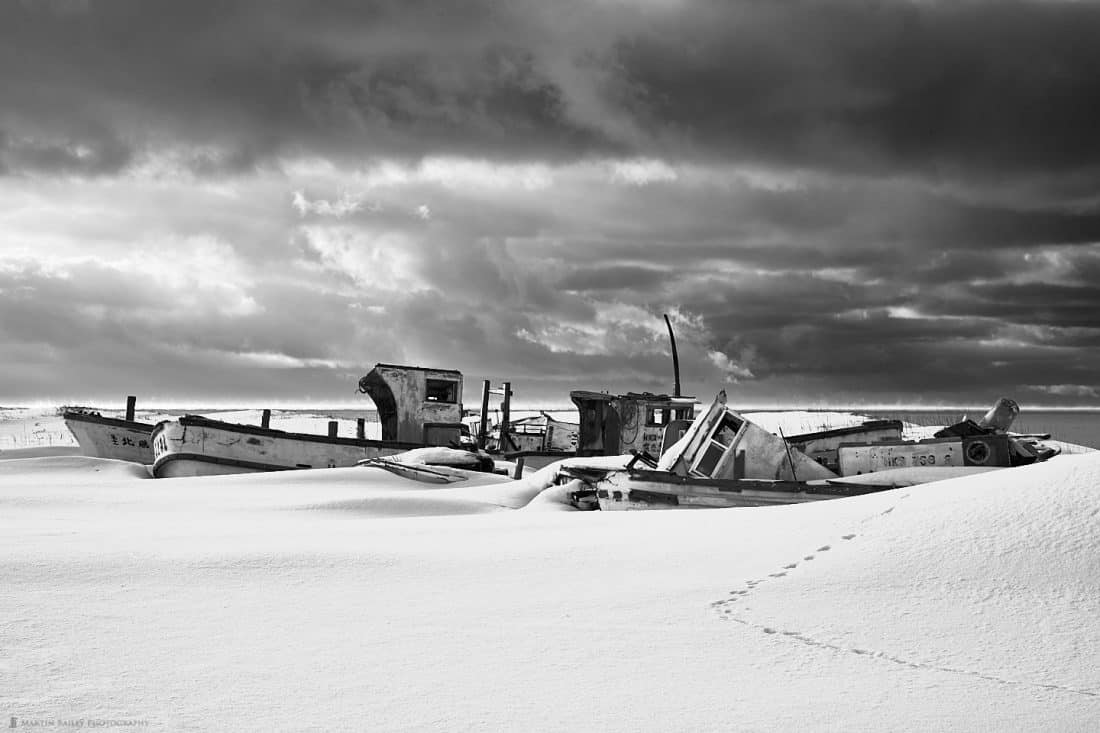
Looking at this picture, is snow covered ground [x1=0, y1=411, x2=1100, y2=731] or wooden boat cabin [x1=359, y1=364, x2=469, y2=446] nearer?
snow covered ground [x1=0, y1=411, x2=1100, y2=731]

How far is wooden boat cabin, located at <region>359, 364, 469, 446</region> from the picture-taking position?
959 inches

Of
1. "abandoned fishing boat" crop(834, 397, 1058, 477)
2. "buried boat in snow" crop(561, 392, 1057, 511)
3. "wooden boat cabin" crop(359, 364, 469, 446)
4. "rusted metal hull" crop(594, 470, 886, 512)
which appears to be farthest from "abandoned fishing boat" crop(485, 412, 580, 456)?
"rusted metal hull" crop(594, 470, 886, 512)

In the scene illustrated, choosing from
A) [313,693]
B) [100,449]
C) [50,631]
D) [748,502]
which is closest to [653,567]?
[313,693]

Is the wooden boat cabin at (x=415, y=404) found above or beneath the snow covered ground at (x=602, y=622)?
above

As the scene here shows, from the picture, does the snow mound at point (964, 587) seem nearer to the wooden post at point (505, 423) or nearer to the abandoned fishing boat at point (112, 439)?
the wooden post at point (505, 423)

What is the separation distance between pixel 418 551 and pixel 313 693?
118 inches

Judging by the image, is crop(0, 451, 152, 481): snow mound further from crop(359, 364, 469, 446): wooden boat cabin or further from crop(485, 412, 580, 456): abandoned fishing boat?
crop(485, 412, 580, 456): abandoned fishing boat

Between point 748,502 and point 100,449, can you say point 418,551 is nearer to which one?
point 748,502

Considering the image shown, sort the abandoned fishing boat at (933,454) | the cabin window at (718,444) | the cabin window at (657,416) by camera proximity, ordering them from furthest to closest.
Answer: the cabin window at (657,416) < the abandoned fishing boat at (933,454) < the cabin window at (718,444)

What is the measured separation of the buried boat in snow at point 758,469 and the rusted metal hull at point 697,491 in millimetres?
12

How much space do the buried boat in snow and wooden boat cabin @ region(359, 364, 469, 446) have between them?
Result: 418 inches

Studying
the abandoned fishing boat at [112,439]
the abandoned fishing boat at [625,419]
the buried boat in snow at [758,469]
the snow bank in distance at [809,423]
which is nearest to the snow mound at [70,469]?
the abandoned fishing boat at [112,439]

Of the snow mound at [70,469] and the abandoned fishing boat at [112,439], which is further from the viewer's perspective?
the abandoned fishing boat at [112,439]

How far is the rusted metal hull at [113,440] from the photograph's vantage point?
2406 centimetres
